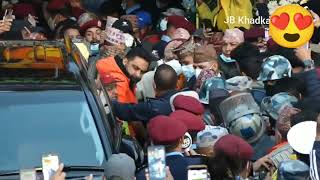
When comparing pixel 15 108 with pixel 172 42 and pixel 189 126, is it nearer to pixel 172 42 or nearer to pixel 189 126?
pixel 189 126

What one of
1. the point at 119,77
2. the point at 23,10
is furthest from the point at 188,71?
the point at 23,10

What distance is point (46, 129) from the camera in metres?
6.22

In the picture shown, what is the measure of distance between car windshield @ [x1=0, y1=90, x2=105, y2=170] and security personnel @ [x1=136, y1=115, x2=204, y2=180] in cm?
46

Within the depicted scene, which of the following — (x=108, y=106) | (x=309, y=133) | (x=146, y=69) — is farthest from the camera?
(x=146, y=69)

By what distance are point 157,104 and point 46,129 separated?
1.71 m

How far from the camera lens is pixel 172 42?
408 inches

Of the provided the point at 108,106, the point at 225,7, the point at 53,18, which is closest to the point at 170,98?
the point at 108,106

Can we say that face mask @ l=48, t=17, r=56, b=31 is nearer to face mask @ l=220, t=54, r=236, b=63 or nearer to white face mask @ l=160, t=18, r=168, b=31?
white face mask @ l=160, t=18, r=168, b=31

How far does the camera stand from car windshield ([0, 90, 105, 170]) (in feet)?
20.0

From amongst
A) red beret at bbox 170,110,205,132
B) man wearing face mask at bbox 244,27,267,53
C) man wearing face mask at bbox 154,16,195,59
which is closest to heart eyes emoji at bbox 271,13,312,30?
man wearing face mask at bbox 244,27,267,53

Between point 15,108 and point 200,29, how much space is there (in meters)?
6.50

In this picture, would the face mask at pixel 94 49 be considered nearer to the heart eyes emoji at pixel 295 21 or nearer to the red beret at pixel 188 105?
the heart eyes emoji at pixel 295 21

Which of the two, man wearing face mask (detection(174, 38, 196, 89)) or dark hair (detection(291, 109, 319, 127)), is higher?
dark hair (detection(291, 109, 319, 127))

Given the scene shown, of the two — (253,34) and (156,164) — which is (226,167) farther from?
(253,34)
